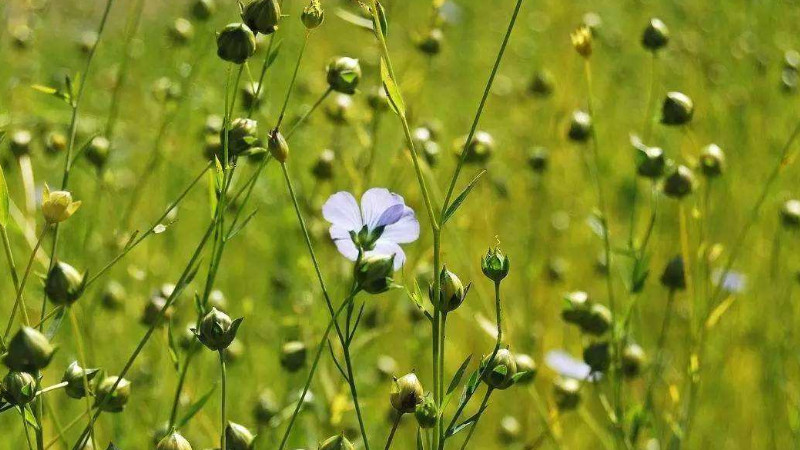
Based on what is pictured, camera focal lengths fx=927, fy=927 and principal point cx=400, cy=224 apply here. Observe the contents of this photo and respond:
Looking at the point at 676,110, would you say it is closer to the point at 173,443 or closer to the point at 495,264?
the point at 495,264

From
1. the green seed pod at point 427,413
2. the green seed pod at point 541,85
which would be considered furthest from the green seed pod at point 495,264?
the green seed pod at point 541,85

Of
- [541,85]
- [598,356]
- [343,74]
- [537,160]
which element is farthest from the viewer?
[541,85]

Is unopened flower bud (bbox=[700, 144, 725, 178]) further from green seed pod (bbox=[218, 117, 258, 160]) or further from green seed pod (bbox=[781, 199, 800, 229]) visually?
green seed pod (bbox=[218, 117, 258, 160])

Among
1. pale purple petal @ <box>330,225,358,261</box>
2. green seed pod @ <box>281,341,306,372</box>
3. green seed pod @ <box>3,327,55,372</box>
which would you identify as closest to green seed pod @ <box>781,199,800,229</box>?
green seed pod @ <box>281,341,306,372</box>

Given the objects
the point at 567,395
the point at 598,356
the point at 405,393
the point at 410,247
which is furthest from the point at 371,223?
the point at 410,247

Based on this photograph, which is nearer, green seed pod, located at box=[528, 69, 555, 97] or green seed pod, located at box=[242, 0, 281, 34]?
green seed pod, located at box=[242, 0, 281, 34]

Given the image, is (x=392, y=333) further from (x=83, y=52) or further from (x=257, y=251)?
(x=83, y=52)
